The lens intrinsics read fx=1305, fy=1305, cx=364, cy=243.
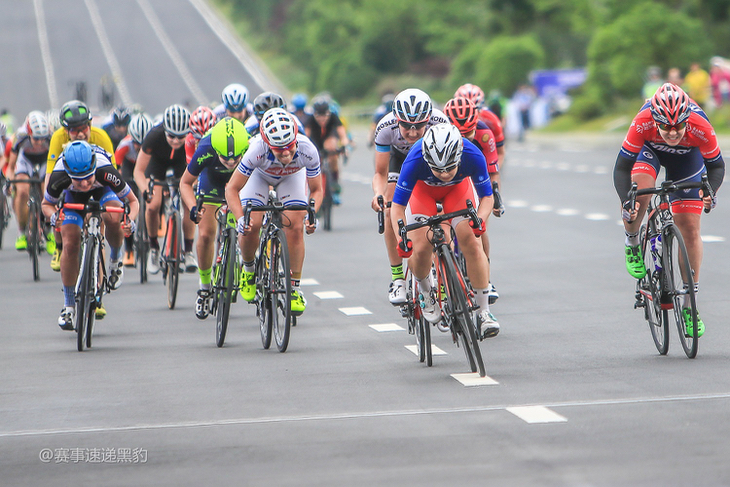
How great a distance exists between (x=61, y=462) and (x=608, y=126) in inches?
1762

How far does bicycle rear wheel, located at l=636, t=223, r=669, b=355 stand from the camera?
9.12 metres

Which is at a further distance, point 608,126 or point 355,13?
point 355,13

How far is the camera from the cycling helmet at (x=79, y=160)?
1024 centimetres

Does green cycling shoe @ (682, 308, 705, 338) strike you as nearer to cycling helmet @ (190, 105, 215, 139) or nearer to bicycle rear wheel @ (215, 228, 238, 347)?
bicycle rear wheel @ (215, 228, 238, 347)

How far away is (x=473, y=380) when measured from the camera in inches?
331

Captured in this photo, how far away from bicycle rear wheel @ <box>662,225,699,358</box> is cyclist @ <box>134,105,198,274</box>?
560cm

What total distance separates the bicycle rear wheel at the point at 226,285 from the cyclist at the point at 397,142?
1.19 metres

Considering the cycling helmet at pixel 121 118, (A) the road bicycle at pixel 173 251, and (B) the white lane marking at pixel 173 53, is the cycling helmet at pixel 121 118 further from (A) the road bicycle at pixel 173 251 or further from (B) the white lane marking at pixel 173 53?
(B) the white lane marking at pixel 173 53

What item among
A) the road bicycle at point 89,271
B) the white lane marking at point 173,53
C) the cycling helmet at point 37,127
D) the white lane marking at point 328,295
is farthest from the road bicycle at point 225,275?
the white lane marking at point 173,53

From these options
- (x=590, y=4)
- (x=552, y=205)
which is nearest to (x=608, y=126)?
(x=590, y=4)

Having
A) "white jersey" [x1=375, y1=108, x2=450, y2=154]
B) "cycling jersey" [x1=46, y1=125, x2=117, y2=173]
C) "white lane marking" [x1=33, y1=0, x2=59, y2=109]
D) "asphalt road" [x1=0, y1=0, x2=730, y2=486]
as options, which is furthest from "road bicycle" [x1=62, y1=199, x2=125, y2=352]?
"white lane marking" [x1=33, y1=0, x2=59, y2=109]

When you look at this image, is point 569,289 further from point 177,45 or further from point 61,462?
point 177,45

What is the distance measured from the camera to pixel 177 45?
291 ft

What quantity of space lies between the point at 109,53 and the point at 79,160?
75.9m
